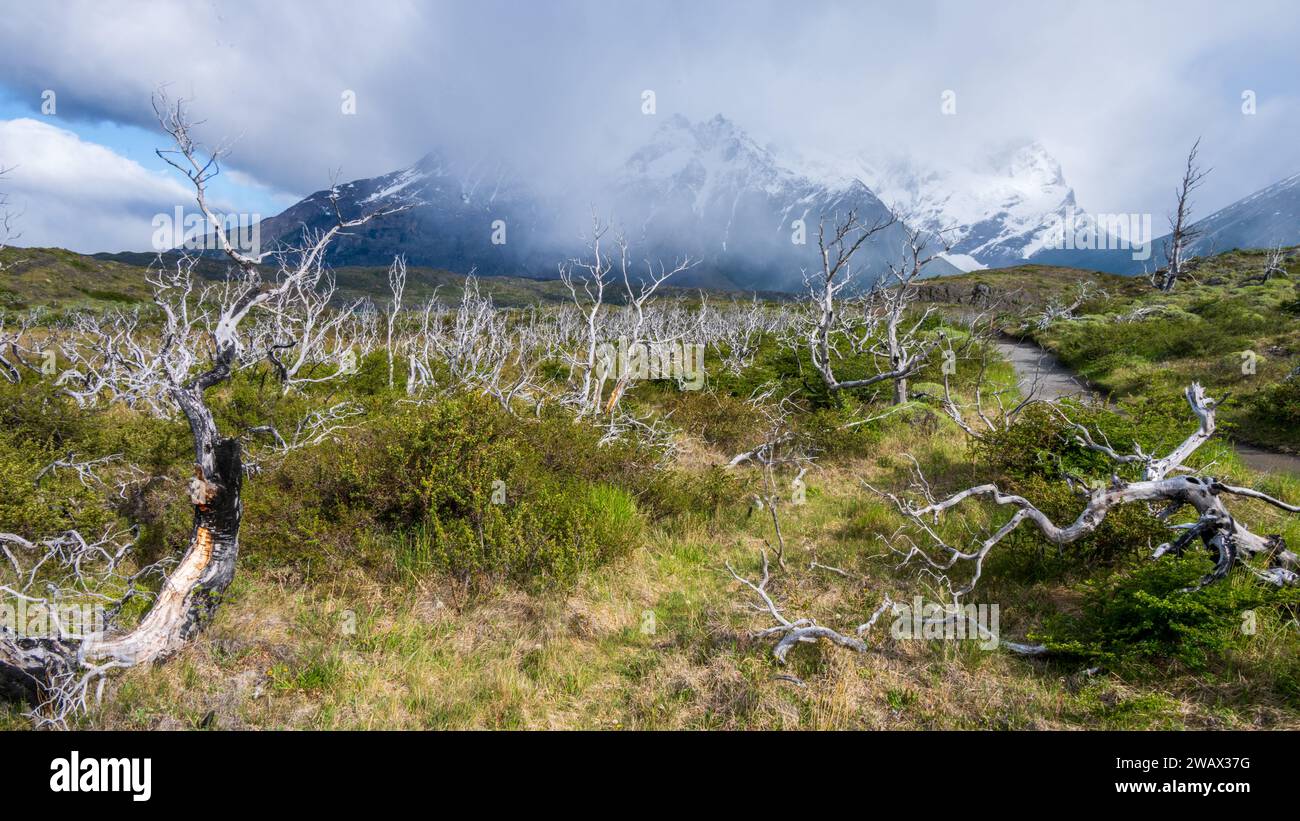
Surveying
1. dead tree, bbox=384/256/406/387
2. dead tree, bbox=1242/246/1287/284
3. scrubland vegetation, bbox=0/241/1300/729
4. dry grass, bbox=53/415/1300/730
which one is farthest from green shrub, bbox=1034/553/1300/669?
dead tree, bbox=1242/246/1287/284

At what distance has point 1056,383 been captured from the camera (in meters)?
15.7

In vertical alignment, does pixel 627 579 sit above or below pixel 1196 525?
below

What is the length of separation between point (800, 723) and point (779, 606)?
1552mm

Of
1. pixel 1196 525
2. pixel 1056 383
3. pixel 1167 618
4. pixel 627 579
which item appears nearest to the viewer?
pixel 1167 618

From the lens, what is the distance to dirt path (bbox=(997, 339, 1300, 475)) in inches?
311

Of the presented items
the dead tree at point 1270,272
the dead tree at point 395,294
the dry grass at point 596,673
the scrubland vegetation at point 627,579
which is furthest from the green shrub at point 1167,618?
the dead tree at point 1270,272

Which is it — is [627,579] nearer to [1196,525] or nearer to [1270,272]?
[1196,525]

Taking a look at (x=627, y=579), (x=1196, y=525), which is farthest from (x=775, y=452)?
(x=1196, y=525)

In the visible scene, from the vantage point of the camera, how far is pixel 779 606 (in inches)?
188

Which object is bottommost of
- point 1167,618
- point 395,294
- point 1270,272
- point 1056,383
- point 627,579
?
point 627,579

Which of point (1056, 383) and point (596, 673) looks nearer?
point (596, 673)

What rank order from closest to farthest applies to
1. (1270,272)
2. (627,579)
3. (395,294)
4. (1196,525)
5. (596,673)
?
(1196,525) < (596,673) < (627,579) < (395,294) < (1270,272)

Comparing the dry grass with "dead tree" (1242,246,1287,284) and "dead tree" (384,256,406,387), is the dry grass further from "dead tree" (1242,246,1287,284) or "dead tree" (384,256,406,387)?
"dead tree" (1242,246,1287,284)
